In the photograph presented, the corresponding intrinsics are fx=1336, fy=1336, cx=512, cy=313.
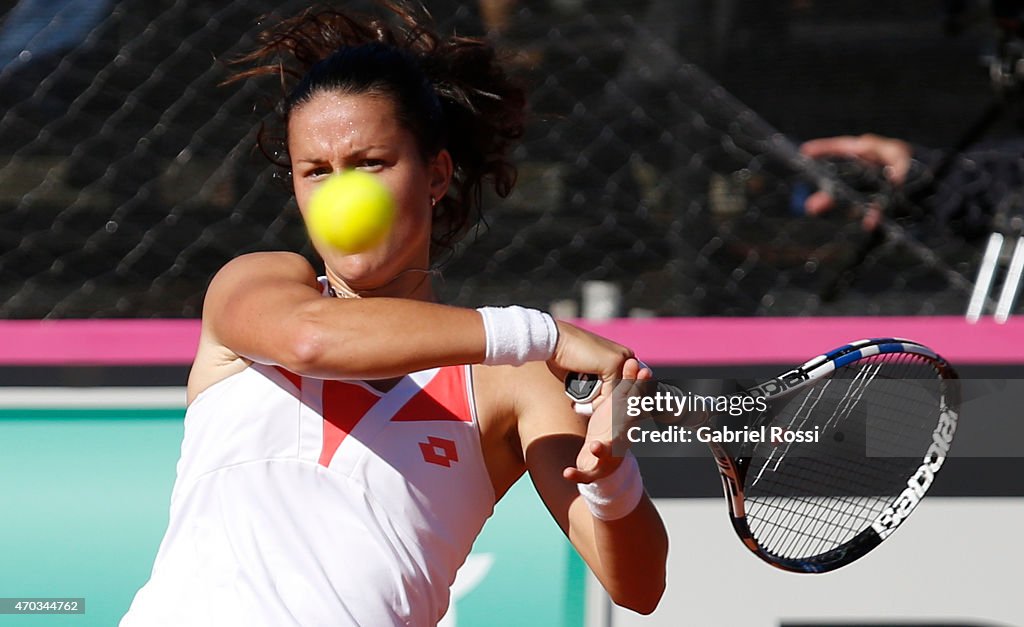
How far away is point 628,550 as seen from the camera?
5.81 ft

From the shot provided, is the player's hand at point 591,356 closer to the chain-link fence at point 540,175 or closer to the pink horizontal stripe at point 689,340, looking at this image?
the pink horizontal stripe at point 689,340

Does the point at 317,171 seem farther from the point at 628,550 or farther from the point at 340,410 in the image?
the point at 628,550

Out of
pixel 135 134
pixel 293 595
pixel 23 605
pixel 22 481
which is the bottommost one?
pixel 23 605

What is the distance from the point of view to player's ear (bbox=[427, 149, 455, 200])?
1934mm

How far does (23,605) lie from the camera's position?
111 inches

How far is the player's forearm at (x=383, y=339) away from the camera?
1.53 m

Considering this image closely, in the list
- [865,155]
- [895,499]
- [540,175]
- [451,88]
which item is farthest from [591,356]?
[865,155]

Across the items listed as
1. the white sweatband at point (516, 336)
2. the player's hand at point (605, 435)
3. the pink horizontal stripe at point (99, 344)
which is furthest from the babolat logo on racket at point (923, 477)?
the pink horizontal stripe at point (99, 344)

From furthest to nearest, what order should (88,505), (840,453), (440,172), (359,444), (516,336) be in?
1. (88,505)
2. (840,453)
3. (440,172)
4. (359,444)
5. (516,336)

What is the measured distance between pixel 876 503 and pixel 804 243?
1.53 meters

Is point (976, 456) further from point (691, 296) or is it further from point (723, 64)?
point (723, 64)

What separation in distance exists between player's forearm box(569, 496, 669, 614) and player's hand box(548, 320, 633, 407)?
0.83 feet

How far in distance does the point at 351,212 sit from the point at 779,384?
2.05 ft

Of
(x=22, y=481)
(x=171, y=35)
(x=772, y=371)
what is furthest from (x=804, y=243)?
(x=22, y=481)
